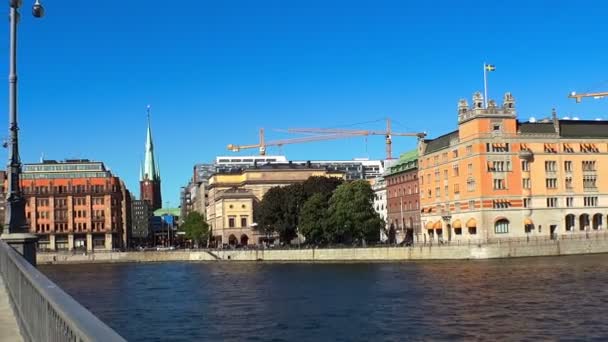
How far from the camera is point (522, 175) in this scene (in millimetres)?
120062

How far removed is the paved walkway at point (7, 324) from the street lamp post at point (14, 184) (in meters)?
5.10

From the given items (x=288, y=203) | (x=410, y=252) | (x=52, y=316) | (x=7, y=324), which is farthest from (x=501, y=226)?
(x=52, y=316)

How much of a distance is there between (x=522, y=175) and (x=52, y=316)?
116 meters

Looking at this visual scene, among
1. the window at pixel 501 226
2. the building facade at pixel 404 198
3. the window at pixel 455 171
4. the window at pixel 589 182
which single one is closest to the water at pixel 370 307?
the window at pixel 501 226

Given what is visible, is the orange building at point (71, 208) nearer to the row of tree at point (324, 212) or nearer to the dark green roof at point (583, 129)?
the row of tree at point (324, 212)

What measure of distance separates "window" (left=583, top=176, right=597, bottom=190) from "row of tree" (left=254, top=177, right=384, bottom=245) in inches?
1281

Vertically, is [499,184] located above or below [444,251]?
above

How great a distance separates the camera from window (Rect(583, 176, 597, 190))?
404ft

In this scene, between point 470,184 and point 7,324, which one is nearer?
point 7,324

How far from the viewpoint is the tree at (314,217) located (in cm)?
13438

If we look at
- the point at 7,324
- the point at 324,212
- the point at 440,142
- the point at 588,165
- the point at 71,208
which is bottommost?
the point at 7,324

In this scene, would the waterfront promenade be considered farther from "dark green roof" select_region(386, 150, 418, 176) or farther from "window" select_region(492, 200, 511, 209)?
"dark green roof" select_region(386, 150, 418, 176)

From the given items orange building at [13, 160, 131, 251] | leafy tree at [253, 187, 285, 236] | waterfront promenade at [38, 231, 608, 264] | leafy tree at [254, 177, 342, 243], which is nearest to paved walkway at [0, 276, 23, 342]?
waterfront promenade at [38, 231, 608, 264]

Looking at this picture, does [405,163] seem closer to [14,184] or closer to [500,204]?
[500,204]
